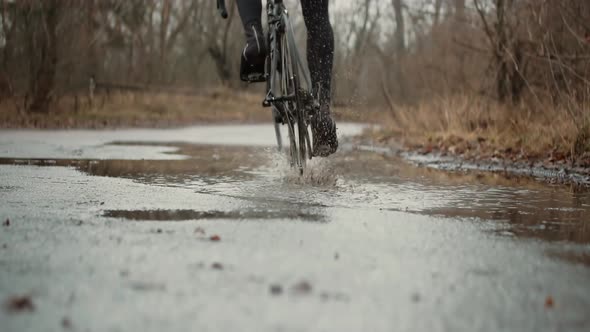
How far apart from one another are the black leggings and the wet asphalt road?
0.65m

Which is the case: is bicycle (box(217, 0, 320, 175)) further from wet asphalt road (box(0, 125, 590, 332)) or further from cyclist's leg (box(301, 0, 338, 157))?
wet asphalt road (box(0, 125, 590, 332))

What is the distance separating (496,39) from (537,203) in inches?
244

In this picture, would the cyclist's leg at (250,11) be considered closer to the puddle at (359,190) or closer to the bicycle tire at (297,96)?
the bicycle tire at (297,96)

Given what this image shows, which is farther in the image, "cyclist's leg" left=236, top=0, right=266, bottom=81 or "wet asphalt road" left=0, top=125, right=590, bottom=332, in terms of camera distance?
"cyclist's leg" left=236, top=0, right=266, bottom=81

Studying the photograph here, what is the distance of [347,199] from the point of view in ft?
15.7

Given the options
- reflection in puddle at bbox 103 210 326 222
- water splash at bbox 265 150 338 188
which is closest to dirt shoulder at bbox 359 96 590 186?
water splash at bbox 265 150 338 188

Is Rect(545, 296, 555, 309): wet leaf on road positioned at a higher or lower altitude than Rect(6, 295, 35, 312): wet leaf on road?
lower

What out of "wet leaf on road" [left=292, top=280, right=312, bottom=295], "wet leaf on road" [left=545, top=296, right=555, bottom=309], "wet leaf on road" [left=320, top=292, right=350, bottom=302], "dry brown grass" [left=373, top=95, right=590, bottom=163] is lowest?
"wet leaf on road" [left=545, top=296, right=555, bottom=309]

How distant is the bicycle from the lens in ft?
18.2

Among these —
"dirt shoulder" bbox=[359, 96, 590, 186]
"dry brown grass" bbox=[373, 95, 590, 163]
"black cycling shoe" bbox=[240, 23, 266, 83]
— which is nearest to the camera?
"black cycling shoe" bbox=[240, 23, 266, 83]

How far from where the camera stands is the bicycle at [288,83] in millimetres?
5555

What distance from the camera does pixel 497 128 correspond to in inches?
394

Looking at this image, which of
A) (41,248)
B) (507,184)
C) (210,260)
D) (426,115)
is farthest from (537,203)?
(426,115)

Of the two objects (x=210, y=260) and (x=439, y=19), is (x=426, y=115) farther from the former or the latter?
(x=210, y=260)
